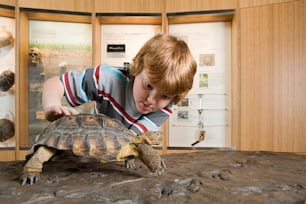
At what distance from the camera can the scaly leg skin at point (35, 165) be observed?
1.29 meters

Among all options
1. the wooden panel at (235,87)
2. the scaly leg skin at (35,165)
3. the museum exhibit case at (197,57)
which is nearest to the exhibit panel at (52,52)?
the museum exhibit case at (197,57)

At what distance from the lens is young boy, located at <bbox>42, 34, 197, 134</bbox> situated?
147cm

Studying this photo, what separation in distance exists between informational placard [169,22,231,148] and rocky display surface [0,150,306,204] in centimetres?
241

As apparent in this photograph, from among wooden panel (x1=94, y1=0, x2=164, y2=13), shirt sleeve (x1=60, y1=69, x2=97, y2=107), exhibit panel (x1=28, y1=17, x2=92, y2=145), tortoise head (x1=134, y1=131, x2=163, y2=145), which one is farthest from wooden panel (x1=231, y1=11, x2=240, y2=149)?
tortoise head (x1=134, y1=131, x2=163, y2=145)

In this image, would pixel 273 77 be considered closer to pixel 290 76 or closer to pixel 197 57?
pixel 290 76

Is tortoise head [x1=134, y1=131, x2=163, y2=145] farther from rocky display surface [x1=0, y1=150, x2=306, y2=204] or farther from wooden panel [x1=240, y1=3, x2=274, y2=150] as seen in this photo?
wooden panel [x1=240, y1=3, x2=274, y2=150]

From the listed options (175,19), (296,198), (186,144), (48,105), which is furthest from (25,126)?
(296,198)

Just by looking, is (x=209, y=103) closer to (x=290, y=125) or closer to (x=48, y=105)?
(x=290, y=125)

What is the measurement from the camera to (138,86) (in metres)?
1.65

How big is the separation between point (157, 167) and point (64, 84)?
0.78 m

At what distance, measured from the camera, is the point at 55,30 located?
4215 millimetres

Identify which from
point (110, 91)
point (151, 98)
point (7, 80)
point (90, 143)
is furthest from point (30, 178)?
point (7, 80)

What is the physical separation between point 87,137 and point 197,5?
3.11 m

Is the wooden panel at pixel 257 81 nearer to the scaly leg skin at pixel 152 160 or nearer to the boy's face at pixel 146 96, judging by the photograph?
the boy's face at pixel 146 96
